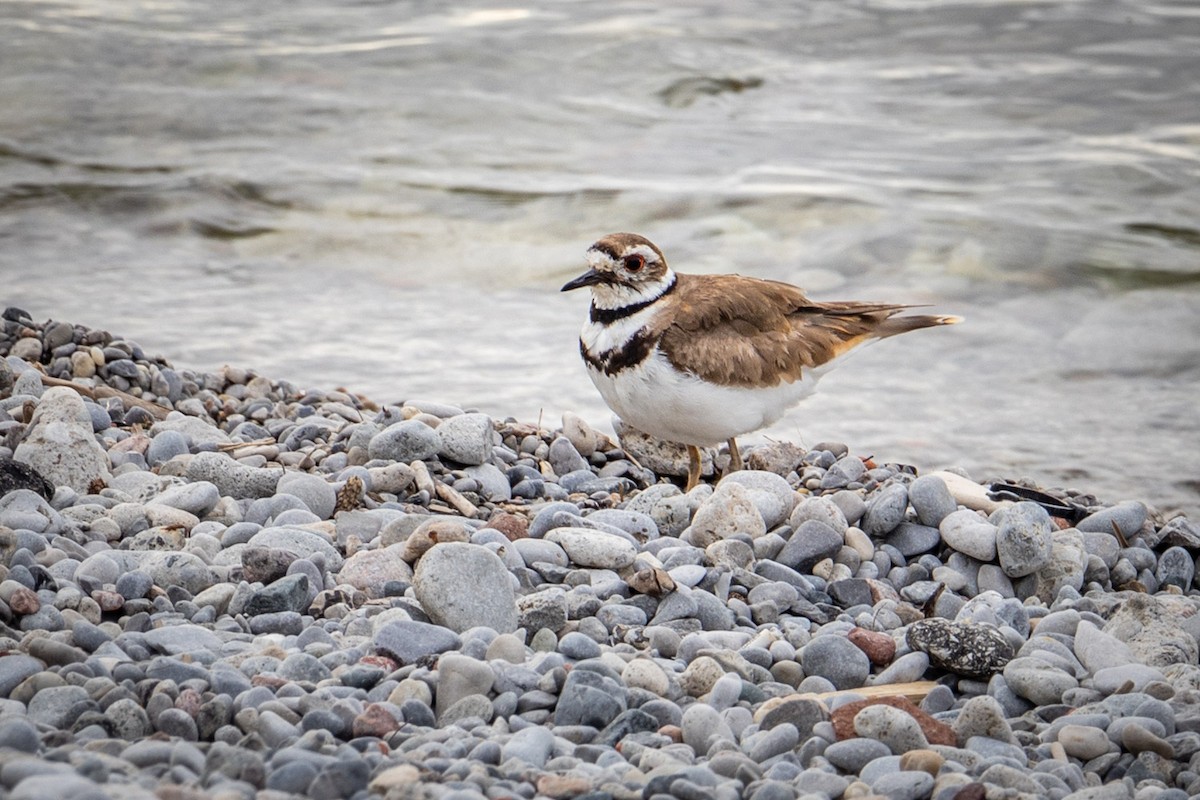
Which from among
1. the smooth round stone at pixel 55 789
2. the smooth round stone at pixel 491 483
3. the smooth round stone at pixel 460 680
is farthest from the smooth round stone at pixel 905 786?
the smooth round stone at pixel 491 483

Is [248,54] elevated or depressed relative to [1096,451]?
elevated

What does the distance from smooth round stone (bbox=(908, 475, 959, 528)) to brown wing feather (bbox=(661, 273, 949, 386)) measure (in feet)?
3.13

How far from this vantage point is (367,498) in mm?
4539

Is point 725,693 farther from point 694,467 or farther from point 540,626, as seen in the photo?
point 694,467

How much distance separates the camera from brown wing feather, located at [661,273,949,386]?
518 cm

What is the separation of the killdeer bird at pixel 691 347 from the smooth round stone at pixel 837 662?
1.56 meters

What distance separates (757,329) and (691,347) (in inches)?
17.4

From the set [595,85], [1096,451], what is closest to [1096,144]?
[595,85]

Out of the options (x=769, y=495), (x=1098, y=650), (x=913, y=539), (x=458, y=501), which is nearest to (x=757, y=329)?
(x=769, y=495)

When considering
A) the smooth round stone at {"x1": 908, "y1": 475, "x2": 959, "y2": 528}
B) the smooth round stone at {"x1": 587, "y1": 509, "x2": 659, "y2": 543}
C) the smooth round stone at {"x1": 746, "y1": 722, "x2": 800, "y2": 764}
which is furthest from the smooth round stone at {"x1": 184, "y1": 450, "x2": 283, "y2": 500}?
the smooth round stone at {"x1": 908, "y1": 475, "x2": 959, "y2": 528}

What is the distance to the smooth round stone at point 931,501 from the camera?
456cm

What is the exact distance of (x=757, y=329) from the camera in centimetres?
546

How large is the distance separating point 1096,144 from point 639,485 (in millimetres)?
9198

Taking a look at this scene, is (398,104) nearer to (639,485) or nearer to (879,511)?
(639,485)
